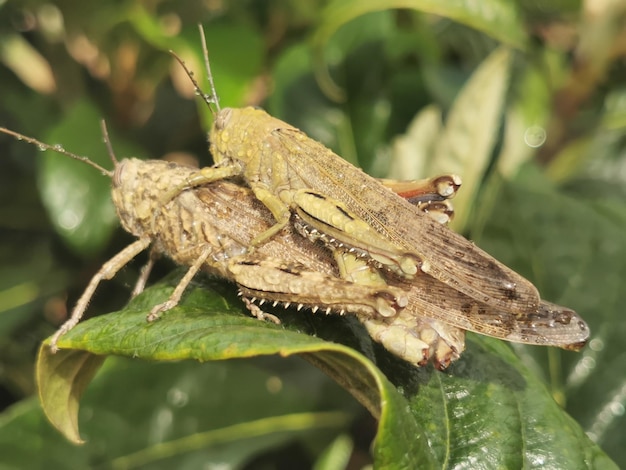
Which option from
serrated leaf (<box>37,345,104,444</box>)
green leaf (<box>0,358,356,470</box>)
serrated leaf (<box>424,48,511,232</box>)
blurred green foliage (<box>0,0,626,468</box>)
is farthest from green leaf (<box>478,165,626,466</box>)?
serrated leaf (<box>37,345,104,444</box>)

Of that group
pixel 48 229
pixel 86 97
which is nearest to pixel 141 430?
pixel 48 229

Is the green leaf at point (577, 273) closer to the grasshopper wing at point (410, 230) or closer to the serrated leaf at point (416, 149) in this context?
the serrated leaf at point (416, 149)

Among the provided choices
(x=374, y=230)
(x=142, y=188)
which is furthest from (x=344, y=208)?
(x=142, y=188)

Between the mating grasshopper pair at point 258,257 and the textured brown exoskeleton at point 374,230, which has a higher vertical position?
the textured brown exoskeleton at point 374,230

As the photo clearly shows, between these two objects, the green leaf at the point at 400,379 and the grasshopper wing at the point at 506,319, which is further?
the grasshopper wing at the point at 506,319

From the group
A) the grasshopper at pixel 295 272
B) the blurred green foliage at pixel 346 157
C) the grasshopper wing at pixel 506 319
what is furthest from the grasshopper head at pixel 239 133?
the grasshopper wing at pixel 506 319

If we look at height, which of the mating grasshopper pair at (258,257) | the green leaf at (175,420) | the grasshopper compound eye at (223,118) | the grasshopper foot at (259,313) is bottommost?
the green leaf at (175,420)
